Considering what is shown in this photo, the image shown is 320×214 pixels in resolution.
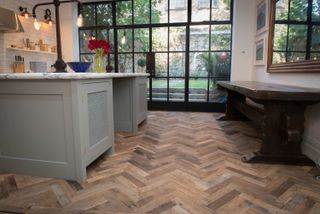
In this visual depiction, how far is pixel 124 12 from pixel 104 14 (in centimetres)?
47

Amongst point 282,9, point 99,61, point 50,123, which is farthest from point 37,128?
point 282,9

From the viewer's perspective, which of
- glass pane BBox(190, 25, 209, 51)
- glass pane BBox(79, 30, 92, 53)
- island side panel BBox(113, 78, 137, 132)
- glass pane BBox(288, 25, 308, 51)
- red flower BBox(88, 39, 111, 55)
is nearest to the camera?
glass pane BBox(288, 25, 308, 51)

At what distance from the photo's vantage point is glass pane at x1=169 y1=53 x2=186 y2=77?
4.79 metres

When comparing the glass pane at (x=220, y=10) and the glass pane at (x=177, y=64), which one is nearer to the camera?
the glass pane at (x=220, y=10)

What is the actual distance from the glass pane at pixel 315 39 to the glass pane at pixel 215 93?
2565 mm

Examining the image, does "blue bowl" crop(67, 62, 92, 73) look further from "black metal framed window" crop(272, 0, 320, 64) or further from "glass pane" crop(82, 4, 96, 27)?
"glass pane" crop(82, 4, 96, 27)

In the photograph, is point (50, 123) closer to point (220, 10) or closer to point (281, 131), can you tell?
point (281, 131)

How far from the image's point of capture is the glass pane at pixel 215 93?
4.75 m

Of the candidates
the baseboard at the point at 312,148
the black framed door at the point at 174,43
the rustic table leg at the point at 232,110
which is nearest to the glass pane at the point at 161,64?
the black framed door at the point at 174,43

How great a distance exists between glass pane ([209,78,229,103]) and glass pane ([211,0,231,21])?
1219mm

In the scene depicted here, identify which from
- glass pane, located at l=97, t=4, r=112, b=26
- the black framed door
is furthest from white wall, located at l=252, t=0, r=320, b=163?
glass pane, located at l=97, t=4, r=112, b=26

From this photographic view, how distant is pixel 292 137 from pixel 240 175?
58cm

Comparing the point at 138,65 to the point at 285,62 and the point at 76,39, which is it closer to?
the point at 76,39

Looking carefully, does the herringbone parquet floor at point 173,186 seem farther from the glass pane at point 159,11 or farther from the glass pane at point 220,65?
the glass pane at point 159,11
